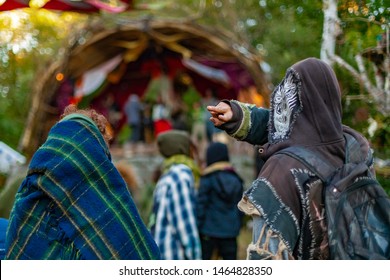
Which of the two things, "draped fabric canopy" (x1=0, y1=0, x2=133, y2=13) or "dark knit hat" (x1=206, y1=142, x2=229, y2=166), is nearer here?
"dark knit hat" (x1=206, y1=142, x2=229, y2=166)

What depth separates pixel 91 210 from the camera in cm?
265

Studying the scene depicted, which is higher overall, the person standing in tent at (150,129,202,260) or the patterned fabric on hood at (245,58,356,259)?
the patterned fabric on hood at (245,58,356,259)

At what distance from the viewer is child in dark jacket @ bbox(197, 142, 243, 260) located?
19.7 ft

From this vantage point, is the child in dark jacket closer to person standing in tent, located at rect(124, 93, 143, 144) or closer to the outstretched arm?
the outstretched arm

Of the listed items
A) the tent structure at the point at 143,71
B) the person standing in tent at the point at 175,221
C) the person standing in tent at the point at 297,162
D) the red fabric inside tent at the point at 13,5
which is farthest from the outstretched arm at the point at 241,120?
the tent structure at the point at 143,71

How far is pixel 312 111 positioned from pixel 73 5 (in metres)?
5.81

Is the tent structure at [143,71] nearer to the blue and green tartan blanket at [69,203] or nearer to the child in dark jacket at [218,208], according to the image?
the child in dark jacket at [218,208]

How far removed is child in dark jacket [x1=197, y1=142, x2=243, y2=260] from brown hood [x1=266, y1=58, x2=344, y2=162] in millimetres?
3549

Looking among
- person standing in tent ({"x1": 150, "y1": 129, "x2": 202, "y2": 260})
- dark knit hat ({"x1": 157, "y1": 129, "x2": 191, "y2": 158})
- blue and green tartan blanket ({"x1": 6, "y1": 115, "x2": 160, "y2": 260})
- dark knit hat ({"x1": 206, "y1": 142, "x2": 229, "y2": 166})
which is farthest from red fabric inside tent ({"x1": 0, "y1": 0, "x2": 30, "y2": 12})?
blue and green tartan blanket ({"x1": 6, "y1": 115, "x2": 160, "y2": 260})

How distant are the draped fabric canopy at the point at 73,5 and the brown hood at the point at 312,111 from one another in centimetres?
473

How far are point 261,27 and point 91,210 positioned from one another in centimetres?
1120

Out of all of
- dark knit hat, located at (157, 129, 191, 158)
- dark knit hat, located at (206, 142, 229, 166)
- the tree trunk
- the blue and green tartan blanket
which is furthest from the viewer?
dark knit hat, located at (206, 142, 229, 166)

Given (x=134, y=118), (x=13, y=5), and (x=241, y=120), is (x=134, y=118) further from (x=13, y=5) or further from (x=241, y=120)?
(x=241, y=120)

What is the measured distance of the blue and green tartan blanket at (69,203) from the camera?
2609 mm
